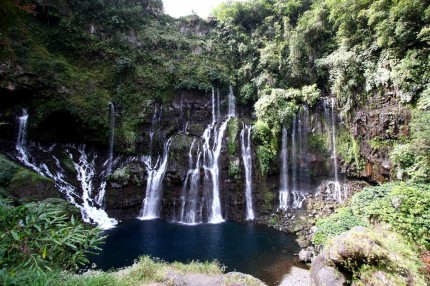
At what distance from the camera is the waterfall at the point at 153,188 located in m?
18.1

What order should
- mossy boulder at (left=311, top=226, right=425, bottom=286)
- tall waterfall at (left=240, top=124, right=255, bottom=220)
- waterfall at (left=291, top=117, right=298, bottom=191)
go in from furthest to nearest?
1. waterfall at (left=291, top=117, right=298, bottom=191)
2. tall waterfall at (left=240, top=124, right=255, bottom=220)
3. mossy boulder at (left=311, top=226, right=425, bottom=286)

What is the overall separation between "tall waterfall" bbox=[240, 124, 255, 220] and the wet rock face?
23.8 feet

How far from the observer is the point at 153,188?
1858 centimetres

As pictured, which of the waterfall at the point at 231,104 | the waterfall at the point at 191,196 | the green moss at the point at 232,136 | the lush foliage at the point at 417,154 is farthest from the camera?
the waterfall at the point at 231,104

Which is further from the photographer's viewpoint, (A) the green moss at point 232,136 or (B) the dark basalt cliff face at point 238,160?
(A) the green moss at point 232,136

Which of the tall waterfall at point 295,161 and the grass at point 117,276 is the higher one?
the tall waterfall at point 295,161

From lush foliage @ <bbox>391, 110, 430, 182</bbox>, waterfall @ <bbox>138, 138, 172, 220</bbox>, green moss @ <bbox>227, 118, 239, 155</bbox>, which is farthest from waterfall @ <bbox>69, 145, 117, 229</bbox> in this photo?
lush foliage @ <bbox>391, 110, 430, 182</bbox>

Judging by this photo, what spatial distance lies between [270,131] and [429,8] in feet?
39.0

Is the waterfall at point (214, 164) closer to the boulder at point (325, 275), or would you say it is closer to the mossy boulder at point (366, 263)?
the boulder at point (325, 275)

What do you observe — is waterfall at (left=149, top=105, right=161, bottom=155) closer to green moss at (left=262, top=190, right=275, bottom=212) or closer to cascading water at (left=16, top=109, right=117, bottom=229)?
cascading water at (left=16, top=109, right=117, bottom=229)

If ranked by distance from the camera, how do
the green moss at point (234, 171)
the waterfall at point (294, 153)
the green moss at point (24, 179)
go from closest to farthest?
the green moss at point (24, 179)
the green moss at point (234, 171)
the waterfall at point (294, 153)

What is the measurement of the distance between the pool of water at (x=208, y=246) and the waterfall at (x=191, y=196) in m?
1.13

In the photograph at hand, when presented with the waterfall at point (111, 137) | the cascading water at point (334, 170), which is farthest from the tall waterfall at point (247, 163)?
the waterfall at point (111, 137)

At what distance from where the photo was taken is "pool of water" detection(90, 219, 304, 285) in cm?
1097
